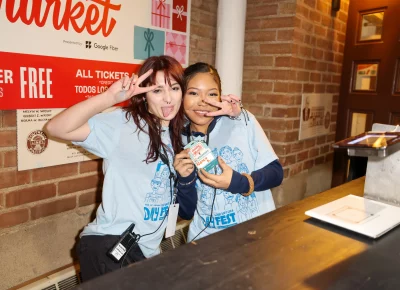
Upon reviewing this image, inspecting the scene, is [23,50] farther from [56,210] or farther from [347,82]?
[347,82]

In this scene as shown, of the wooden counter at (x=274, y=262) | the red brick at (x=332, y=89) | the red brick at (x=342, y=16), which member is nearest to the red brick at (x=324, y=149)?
the red brick at (x=332, y=89)

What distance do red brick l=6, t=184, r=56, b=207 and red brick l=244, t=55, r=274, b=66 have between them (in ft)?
5.94

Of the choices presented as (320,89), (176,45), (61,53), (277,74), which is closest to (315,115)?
(320,89)

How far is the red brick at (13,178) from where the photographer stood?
164 cm

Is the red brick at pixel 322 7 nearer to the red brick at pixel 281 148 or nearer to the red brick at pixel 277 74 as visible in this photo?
the red brick at pixel 277 74

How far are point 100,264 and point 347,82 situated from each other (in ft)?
9.60

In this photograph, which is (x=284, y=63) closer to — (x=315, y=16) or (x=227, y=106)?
(x=315, y=16)

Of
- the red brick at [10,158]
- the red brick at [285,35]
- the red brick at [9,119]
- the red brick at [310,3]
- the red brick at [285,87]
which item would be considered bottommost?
the red brick at [10,158]

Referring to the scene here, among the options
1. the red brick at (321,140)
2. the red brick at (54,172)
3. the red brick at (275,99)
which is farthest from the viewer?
the red brick at (321,140)

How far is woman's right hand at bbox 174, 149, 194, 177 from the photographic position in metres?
1.38

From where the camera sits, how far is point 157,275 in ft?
2.80

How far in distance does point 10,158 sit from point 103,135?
61 cm

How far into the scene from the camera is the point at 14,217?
1.71 m

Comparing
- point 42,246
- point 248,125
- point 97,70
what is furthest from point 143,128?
point 42,246
